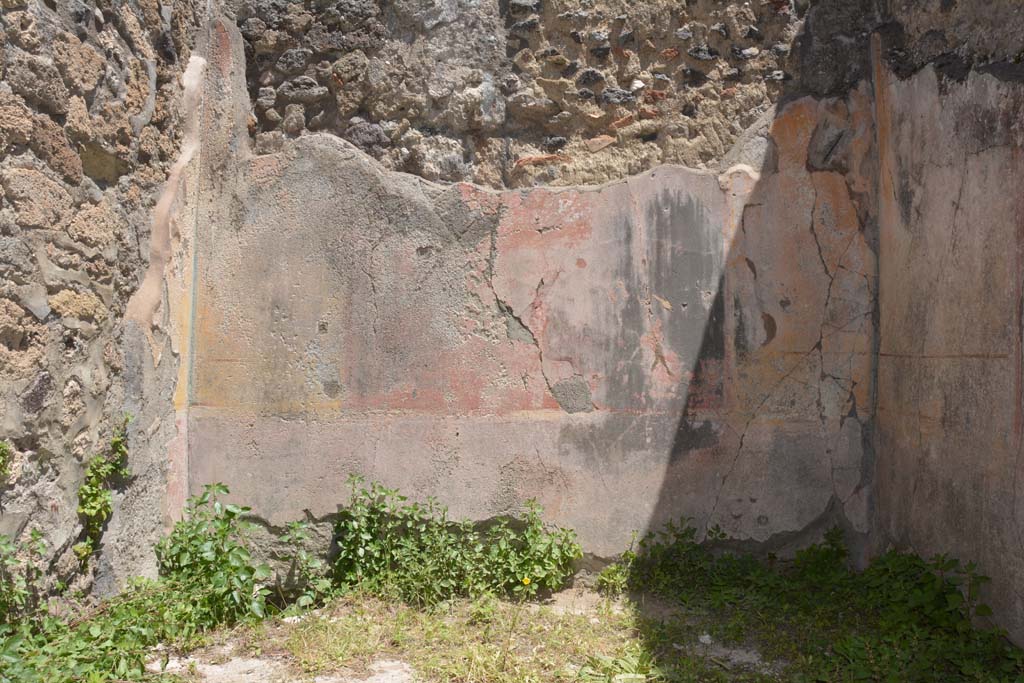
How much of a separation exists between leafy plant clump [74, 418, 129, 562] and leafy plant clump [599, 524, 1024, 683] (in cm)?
202

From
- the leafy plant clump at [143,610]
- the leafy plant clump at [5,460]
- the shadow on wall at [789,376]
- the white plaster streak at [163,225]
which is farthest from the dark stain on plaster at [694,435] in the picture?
the leafy plant clump at [5,460]

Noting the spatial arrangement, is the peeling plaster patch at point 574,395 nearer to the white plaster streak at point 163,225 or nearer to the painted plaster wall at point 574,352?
the painted plaster wall at point 574,352

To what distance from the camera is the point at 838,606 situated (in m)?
3.39

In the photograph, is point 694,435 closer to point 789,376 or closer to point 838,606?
point 789,376

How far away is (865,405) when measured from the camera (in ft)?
12.2

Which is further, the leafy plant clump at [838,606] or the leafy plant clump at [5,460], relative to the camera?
the leafy plant clump at [838,606]

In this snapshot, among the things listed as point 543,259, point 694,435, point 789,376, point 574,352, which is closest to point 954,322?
point 789,376

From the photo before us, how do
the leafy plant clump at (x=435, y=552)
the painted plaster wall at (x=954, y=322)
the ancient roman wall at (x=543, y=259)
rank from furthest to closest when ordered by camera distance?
the ancient roman wall at (x=543, y=259)
the leafy plant clump at (x=435, y=552)
the painted plaster wall at (x=954, y=322)

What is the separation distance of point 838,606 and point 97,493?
2880mm

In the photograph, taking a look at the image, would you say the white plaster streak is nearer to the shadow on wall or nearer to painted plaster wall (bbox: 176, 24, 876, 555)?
painted plaster wall (bbox: 176, 24, 876, 555)

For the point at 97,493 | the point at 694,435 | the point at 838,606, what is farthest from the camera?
the point at 694,435

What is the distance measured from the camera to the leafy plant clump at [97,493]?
3.03m

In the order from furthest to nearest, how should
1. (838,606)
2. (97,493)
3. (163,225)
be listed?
(163,225) < (838,606) < (97,493)

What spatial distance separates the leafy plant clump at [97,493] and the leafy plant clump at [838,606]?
202 cm
